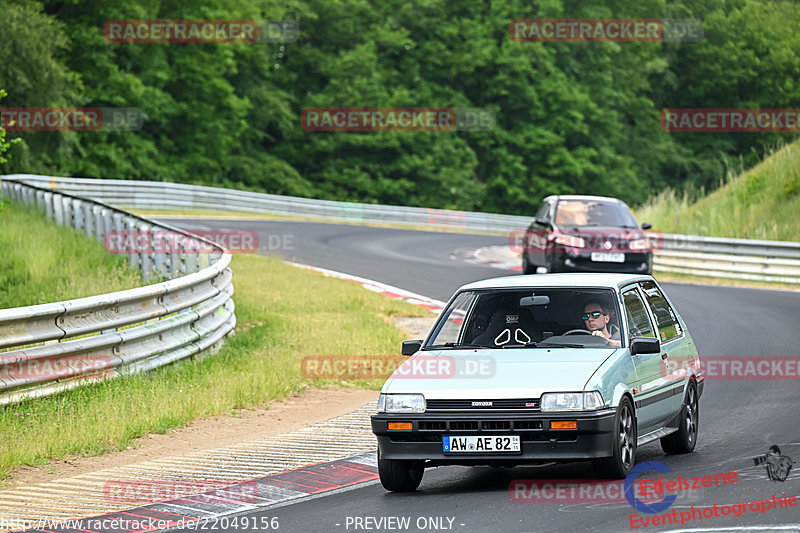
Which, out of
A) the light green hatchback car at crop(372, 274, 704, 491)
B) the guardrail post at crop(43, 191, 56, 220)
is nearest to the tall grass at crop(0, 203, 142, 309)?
the guardrail post at crop(43, 191, 56, 220)

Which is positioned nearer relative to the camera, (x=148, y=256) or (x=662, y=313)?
(x=662, y=313)

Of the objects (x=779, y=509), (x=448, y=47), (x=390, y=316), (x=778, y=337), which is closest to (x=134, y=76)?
(x=448, y=47)

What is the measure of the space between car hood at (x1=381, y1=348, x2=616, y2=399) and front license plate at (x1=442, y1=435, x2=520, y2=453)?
26 cm

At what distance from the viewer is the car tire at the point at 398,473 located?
8.09 meters

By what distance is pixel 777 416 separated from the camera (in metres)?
11.1

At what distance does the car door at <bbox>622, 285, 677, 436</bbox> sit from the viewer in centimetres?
868

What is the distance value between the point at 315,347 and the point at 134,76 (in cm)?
3690

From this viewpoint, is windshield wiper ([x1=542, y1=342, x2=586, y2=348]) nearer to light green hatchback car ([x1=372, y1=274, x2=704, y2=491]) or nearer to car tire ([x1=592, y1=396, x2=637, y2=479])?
light green hatchback car ([x1=372, y1=274, x2=704, y2=491])

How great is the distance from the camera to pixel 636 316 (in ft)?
30.6

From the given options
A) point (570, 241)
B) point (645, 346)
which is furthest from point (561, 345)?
point (570, 241)

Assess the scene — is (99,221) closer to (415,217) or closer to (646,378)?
(646,378)

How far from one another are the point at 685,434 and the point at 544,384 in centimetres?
212

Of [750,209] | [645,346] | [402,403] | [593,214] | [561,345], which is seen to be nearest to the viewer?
[402,403]

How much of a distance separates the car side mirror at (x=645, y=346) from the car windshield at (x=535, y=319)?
176 millimetres
